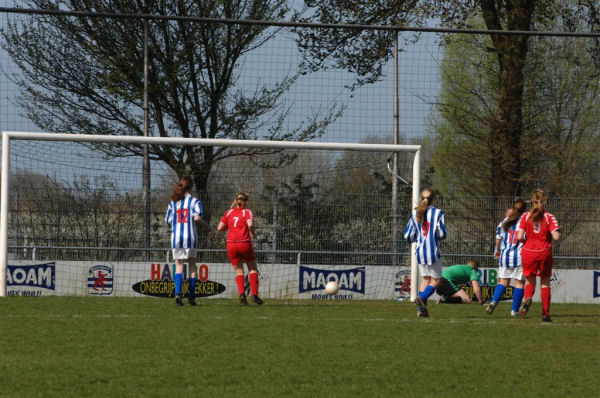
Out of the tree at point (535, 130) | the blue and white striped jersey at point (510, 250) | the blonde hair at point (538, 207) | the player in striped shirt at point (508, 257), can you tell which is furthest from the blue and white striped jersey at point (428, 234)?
the tree at point (535, 130)

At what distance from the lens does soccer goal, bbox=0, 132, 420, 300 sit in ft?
46.5

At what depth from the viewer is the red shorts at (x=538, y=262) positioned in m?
10.0

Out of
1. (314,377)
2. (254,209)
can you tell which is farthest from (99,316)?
(254,209)

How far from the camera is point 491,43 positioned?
698 inches

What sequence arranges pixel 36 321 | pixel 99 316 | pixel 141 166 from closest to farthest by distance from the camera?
pixel 36 321
pixel 99 316
pixel 141 166

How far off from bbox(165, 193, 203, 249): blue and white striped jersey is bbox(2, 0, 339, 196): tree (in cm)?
267

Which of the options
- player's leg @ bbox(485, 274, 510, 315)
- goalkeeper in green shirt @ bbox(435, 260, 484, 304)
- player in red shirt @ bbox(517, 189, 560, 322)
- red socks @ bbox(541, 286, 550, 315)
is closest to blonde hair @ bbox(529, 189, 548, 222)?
player in red shirt @ bbox(517, 189, 560, 322)

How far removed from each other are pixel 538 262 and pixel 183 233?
4.82 meters

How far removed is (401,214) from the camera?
14.9 meters

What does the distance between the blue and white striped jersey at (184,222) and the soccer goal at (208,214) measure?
2.36 m

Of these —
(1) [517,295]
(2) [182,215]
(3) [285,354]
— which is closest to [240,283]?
(2) [182,215]

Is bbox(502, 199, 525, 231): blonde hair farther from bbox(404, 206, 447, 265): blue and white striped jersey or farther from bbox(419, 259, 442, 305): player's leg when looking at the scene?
bbox(419, 259, 442, 305): player's leg

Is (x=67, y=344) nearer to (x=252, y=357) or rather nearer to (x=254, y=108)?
(x=252, y=357)

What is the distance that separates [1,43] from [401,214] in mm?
7823
